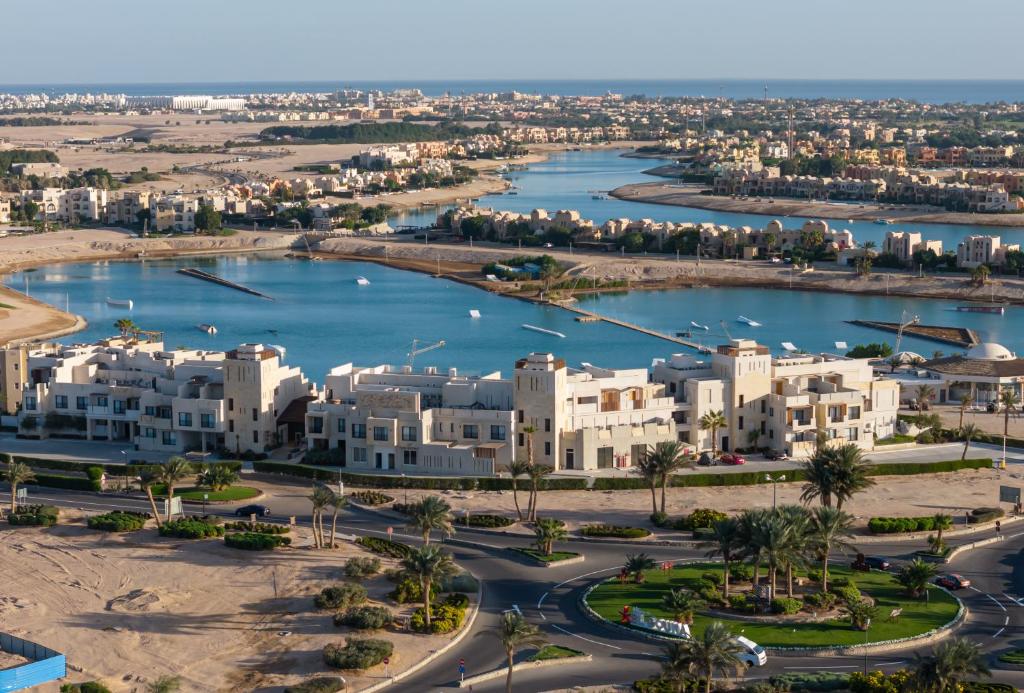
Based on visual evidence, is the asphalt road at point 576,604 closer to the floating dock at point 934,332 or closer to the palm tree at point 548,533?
the palm tree at point 548,533

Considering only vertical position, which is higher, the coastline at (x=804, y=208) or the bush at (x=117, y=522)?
the bush at (x=117, y=522)

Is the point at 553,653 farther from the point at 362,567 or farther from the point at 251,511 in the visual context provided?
the point at 251,511

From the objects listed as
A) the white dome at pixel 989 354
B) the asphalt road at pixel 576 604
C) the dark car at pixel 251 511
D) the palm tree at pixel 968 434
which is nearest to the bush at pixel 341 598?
the asphalt road at pixel 576 604

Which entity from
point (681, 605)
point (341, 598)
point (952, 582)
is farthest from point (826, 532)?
point (341, 598)

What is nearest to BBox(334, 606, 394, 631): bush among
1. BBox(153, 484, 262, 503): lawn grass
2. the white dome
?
BBox(153, 484, 262, 503): lawn grass

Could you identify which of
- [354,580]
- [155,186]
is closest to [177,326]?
[354,580]

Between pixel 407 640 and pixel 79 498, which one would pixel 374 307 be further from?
→ pixel 407 640
